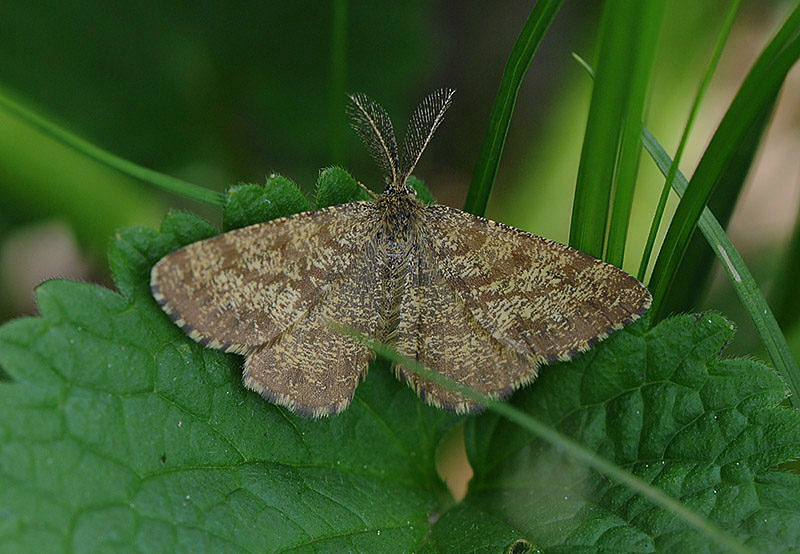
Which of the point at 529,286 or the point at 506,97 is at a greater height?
the point at 506,97

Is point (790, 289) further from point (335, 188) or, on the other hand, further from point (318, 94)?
point (318, 94)

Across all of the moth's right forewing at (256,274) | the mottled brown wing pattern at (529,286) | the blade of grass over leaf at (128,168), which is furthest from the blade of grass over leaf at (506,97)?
the blade of grass over leaf at (128,168)

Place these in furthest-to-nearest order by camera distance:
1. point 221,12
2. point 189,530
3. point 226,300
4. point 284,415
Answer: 1. point 221,12
2. point 284,415
3. point 226,300
4. point 189,530

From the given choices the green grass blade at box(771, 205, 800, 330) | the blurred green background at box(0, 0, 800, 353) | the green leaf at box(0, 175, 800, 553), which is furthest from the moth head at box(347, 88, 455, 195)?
the green grass blade at box(771, 205, 800, 330)

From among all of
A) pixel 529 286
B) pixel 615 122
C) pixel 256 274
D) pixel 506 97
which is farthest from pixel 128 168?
pixel 615 122

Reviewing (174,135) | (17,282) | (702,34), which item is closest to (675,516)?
(702,34)

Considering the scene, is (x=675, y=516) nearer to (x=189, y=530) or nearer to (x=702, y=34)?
(x=189, y=530)

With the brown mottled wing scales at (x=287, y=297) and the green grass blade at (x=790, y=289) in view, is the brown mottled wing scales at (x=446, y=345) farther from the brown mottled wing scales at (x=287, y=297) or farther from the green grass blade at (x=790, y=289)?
the green grass blade at (x=790, y=289)
